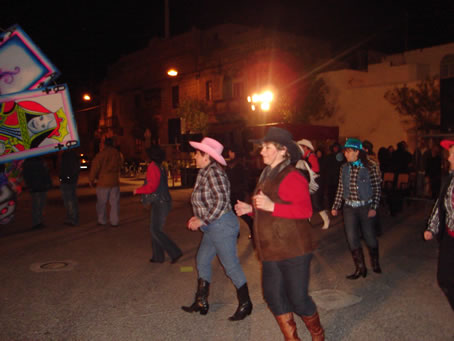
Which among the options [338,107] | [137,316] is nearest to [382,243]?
[137,316]

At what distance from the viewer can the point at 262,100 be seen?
20.3 meters

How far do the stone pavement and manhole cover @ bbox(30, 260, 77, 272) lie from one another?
0.05ft

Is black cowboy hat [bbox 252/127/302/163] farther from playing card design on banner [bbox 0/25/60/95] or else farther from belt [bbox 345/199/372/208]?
playing card design on banner [bbox 0/25/60/95]

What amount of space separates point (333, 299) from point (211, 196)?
6.39 ft

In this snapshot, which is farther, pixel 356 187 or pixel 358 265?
pixel 358 265

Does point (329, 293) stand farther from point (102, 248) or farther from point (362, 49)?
point (362, 49)

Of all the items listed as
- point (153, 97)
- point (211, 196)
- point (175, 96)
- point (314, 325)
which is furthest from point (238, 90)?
point (314, 325)

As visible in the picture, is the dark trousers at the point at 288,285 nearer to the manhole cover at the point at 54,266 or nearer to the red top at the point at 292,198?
the red top at the point at 292,198

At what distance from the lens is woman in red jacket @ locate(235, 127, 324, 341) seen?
338cm

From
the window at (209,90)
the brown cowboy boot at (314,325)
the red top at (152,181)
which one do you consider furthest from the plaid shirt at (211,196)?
the window at (209,90)

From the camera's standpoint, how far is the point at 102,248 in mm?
7910

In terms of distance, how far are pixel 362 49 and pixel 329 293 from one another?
31912 millimetres

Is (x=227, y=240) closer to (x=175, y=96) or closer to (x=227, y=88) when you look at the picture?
(x=227, y=88)

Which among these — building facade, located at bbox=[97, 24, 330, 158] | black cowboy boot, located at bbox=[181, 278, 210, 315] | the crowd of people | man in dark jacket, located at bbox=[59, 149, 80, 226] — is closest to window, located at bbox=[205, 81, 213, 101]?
building facade, located at bbox=[97, 24, 330, 158]
